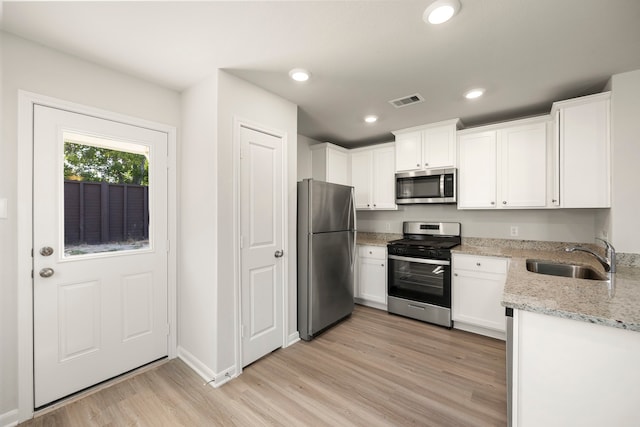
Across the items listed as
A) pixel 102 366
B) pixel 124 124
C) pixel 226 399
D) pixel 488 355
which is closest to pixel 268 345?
pixel 226 399

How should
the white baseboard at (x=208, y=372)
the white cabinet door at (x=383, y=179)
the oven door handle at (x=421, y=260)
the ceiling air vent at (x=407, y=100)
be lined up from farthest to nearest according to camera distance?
the white cabinet door at (x=383, y=179) → the oven door handle at (x=421, y=260) → the ceiling air vent at (x=407, y=100) → the white baseboard at (x=208, y=372)

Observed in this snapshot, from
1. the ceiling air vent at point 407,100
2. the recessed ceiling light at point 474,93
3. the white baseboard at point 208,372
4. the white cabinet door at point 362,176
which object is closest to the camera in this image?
the white baseboard at point 208,372

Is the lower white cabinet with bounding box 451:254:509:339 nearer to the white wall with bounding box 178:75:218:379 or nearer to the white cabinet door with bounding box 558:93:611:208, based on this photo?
the white cabinet door with bounding box 558:93:611:208

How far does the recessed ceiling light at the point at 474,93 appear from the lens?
245cm

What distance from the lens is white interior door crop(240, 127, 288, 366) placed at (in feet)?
7.55

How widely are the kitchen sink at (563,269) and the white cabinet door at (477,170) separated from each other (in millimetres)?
844

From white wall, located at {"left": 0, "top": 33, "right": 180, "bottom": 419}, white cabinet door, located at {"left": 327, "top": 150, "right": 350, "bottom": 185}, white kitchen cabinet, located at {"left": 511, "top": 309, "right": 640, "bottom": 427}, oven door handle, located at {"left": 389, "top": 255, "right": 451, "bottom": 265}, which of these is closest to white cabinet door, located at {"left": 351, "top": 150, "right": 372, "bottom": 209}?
white cabinet door, located at {"left": 327, "top": 150, "right": 350, "bottom": 185}

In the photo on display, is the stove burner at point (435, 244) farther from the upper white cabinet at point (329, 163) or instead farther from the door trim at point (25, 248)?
the door trim at point (25, 248)

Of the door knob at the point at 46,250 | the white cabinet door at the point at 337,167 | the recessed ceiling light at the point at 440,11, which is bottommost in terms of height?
the door knob at the point at 46,250

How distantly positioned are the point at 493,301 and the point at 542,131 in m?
1.83

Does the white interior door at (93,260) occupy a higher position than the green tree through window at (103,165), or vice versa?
the green tree through window at (103,165)

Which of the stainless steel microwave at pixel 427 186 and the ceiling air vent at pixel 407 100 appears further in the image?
the stainless steel microwave at pixel 427 186

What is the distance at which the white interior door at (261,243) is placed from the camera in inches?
90.6

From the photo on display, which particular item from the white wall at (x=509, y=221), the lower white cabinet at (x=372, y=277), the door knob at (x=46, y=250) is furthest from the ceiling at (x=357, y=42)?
the lower white cabinet at (x=372, y=277)
